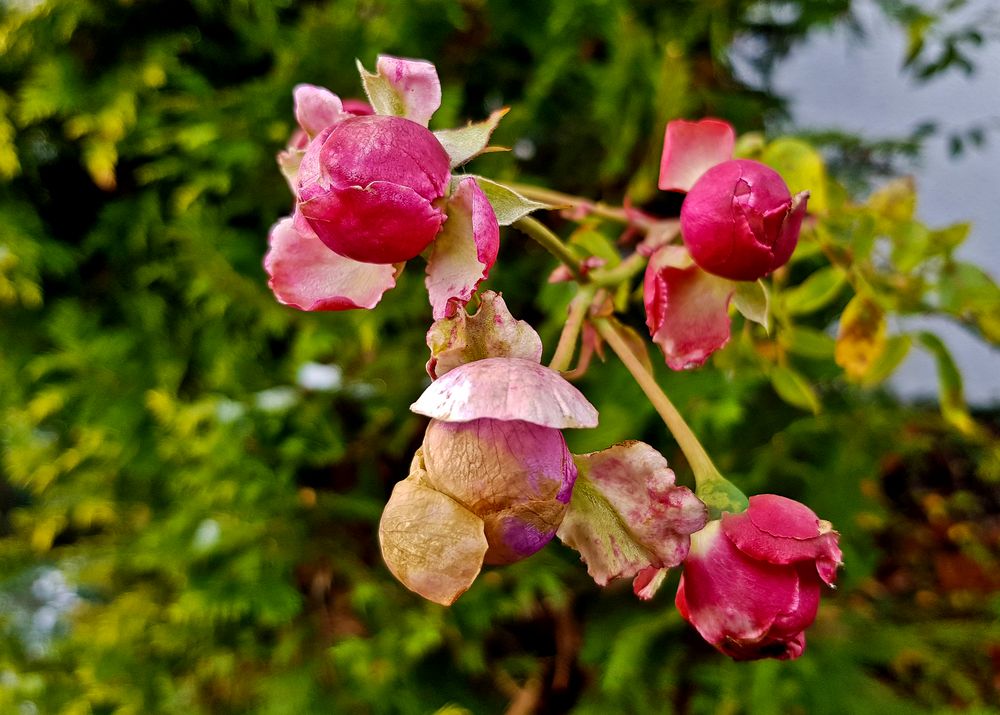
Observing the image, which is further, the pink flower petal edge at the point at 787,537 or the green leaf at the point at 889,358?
the green leaf at the point at 889,358

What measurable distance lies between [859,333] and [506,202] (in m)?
0.35

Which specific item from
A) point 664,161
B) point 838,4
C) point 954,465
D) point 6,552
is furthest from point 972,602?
point 6,552

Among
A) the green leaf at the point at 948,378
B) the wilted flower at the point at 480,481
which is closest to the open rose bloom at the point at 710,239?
the wilted flower at the point at 480,481

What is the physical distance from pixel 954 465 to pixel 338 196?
4.46 ft

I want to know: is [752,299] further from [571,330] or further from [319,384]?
[319,384]

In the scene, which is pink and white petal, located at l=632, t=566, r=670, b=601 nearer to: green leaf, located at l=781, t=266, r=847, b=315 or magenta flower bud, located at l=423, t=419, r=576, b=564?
magenta flower bud, located at l=423, t=419, r=576, b=564

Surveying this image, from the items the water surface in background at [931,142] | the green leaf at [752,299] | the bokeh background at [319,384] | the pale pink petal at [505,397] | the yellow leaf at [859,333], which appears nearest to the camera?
the pale pink petal at [505,397]

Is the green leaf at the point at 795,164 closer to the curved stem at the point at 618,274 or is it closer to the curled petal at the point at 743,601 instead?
the curved stem at the point at 618,274

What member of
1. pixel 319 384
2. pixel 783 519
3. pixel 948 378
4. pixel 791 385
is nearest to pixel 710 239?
pixel 783 519

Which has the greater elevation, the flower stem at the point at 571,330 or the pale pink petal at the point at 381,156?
the pale pink petal at the point at 381,156

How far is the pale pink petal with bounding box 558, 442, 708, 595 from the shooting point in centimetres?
26

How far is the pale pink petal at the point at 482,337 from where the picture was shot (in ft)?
0.86

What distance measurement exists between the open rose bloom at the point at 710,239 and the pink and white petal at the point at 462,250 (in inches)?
3.7

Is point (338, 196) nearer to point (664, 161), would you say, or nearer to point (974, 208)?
point (664, 161)
